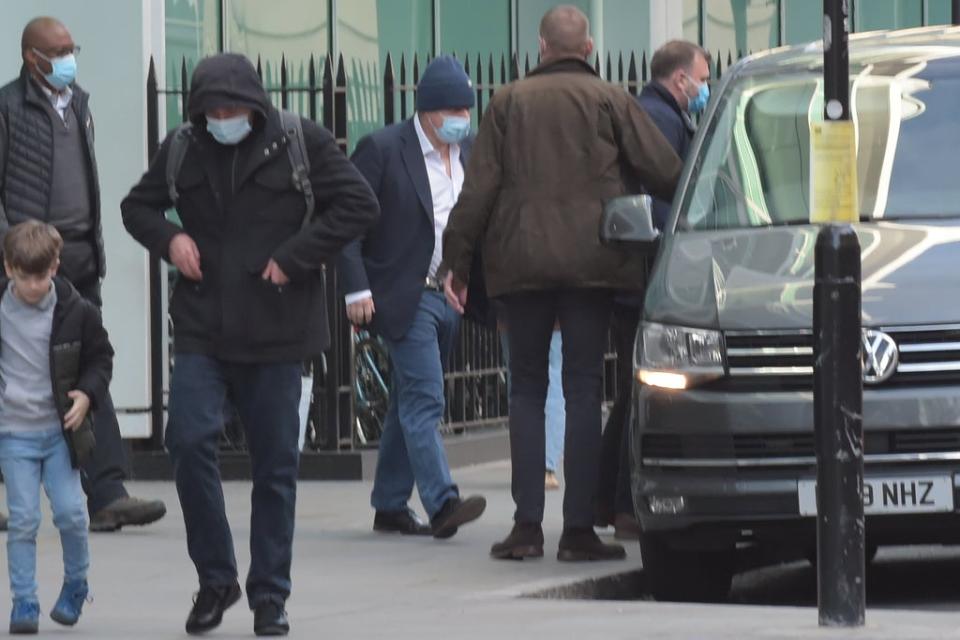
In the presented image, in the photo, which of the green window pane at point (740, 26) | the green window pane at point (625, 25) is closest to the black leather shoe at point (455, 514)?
the green window pane at point (625, 25)

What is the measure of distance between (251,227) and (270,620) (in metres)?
1.17

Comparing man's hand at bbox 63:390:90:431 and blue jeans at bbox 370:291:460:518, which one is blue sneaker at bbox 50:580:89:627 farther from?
blue jeans at bbox 370:291:460:518

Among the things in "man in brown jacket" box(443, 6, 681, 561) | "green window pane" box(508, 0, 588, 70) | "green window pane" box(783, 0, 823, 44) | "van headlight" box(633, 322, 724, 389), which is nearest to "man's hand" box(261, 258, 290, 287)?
"van headlight" box(633, 322, 724, 389)

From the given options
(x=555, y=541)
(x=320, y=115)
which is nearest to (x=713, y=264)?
(x=555, y=541)

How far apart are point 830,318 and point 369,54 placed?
30.2ft

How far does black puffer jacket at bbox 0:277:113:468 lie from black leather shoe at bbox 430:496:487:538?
2.49 meters

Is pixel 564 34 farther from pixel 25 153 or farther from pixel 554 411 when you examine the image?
pixel 554 411

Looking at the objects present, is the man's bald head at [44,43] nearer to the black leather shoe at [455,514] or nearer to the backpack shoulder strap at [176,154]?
the black leather shoe at [455,514]

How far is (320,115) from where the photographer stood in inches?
514

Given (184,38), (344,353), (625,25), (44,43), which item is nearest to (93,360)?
(44,43)

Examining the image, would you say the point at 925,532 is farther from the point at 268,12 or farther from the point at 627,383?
the point at 268,12

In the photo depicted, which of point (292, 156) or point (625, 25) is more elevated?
point (625, 25)

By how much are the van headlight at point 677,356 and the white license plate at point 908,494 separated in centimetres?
61

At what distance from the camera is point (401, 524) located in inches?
412
